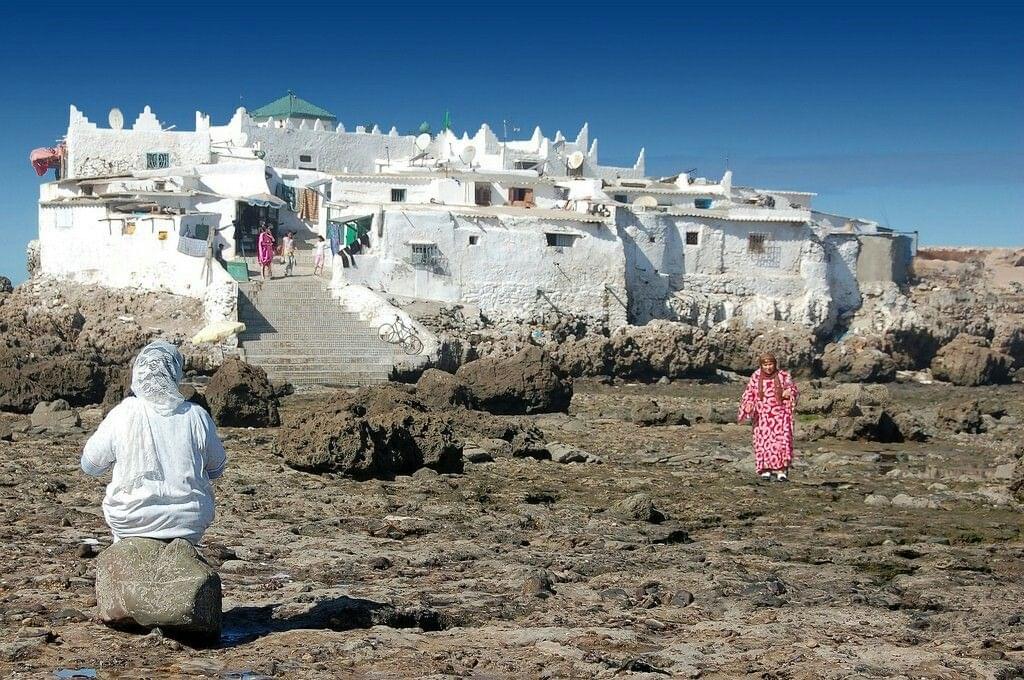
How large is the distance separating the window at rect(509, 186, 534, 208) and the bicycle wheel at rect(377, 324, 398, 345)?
14.0 m

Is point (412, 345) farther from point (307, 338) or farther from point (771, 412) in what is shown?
point (771, 412)

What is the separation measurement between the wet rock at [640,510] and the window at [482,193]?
31.9 meters

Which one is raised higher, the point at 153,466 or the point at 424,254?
the point at 424,254

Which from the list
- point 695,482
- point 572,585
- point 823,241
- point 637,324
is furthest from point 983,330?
point 572,585

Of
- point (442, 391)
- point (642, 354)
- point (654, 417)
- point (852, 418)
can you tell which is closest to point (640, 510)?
point (852, 418)

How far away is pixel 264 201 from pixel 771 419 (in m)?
29.1

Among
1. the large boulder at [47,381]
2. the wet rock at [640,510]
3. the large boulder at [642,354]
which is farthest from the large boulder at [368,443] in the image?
the large boulder at [642,354]

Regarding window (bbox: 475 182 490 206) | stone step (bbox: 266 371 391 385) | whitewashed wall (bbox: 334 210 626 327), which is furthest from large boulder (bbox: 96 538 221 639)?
window (bbox: 475 182 490 206)

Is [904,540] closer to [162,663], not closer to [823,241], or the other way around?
[162,663]

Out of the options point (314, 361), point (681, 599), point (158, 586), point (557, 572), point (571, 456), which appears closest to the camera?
point (158, 586)

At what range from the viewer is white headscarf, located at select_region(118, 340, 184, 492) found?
7.61 metres

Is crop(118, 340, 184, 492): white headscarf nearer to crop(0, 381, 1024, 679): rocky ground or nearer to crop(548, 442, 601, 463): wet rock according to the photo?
crop(0, 381, 1024, 679): rocky ground

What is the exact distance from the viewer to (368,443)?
1612 cm

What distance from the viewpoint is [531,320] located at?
37906mm
